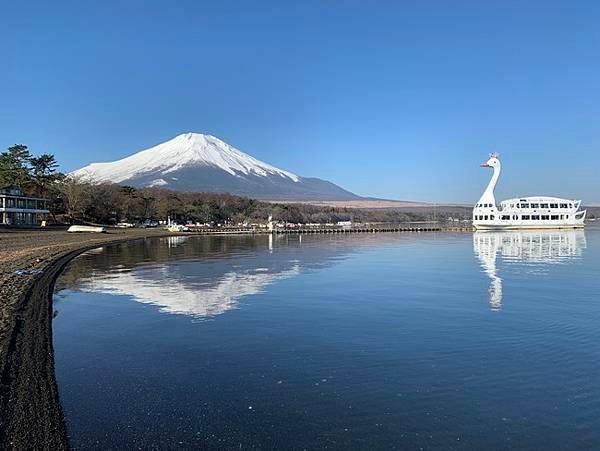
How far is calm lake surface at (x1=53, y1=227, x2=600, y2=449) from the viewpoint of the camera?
5.97 m

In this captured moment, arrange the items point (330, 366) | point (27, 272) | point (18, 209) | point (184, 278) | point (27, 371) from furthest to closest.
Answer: point (18, 209), point (184, 278), point (27, 272), point (330, 366), point (27, 371)

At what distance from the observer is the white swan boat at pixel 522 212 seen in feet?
257

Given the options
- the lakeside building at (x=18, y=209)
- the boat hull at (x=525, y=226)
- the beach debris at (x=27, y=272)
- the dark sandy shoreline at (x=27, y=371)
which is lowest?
the dark sandy shoreline at (x=27, y=371)

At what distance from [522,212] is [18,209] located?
69.9 meters

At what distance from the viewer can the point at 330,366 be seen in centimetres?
848

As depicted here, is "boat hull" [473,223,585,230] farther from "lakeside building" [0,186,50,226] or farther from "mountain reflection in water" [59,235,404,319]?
"lakeside building" [0,186,50,226]

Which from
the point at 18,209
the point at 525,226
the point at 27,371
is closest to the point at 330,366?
the point at 27,371

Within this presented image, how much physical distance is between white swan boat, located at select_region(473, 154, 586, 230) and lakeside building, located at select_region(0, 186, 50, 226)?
61913 mm

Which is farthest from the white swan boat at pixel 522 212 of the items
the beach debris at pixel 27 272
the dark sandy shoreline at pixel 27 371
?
the dark sandy shoreline at pixel 27 371

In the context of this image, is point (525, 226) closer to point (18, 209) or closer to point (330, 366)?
point (18, 209)

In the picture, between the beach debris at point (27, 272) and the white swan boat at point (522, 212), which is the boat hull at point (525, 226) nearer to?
the white swan boat at point (522, 212)

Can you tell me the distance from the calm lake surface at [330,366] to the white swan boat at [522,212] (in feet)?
210

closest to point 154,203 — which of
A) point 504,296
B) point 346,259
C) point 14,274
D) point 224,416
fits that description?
point 346,259

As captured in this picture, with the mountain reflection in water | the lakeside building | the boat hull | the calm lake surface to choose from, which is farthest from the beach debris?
the boat hull
